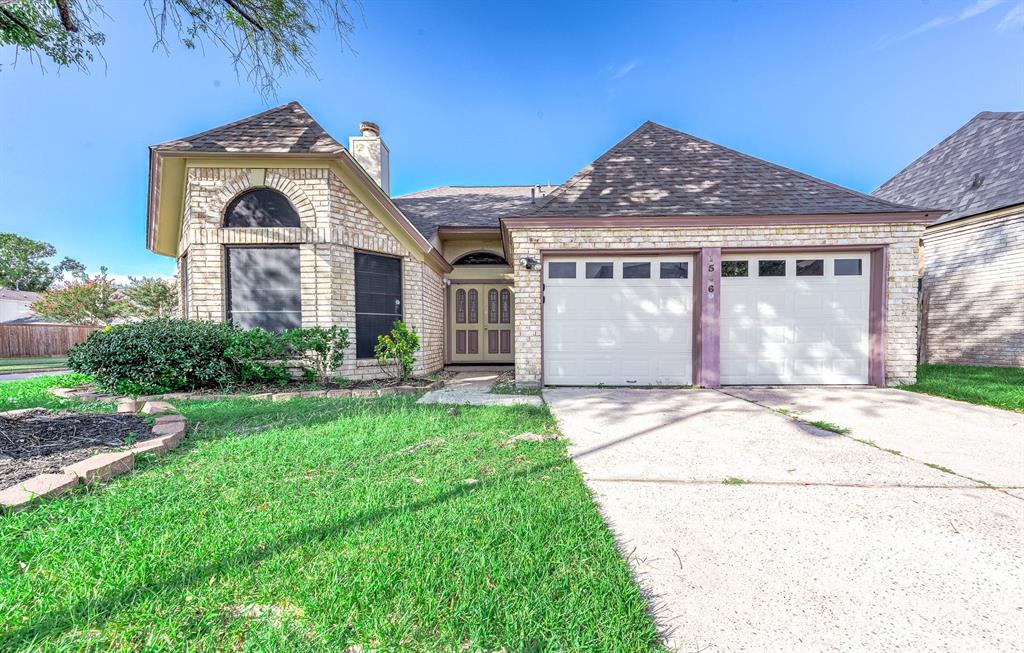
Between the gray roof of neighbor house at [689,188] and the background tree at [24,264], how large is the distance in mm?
53467

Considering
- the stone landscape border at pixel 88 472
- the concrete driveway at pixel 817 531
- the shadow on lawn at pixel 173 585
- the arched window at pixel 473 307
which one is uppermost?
the arched window at pixel 473 307

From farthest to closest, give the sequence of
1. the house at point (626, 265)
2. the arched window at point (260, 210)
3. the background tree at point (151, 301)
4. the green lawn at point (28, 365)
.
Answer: the background tree at point (151, 301)
the green lawn at point (28, 365)
the arched window at point (260, 210)
the house at point (626, 265)

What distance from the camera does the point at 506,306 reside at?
34.0 ft

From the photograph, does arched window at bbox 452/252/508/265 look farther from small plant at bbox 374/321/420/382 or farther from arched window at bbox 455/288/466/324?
small plant at bbox 374/321/420/382

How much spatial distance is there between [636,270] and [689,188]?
1.87 metres

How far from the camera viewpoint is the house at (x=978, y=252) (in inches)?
332

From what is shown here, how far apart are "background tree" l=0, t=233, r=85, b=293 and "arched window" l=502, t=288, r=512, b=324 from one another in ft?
165

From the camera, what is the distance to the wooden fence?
1606cm

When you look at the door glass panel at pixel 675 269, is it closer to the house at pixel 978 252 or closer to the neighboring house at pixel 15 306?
the house at pixel 978 252

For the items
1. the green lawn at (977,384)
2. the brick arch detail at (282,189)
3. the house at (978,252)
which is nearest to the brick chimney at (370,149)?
the brick arch detail at (282,189)

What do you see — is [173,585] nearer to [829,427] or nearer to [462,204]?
[829,427]

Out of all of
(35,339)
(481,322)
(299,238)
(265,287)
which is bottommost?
(35,339)

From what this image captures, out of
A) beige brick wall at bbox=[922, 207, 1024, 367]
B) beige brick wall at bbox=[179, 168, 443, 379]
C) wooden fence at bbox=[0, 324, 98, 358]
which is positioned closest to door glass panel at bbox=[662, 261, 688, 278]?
beige brick wall at bbox=[179, 168, 443, 379]

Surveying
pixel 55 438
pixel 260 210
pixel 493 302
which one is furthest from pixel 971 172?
pixel 55 438
